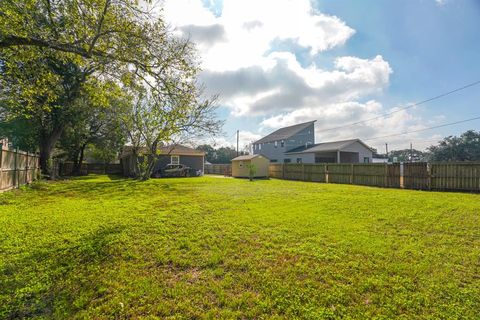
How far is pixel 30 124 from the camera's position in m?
17.3

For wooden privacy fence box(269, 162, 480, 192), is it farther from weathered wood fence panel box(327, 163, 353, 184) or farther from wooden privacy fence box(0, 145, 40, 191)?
wooden privacy fence box(0, 145, 40, 191)

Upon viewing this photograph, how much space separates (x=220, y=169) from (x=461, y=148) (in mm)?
36288

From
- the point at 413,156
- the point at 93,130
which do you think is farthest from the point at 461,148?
the point at 93,130

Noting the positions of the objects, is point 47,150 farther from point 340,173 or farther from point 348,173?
point 348,173

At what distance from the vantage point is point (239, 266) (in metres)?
3.44

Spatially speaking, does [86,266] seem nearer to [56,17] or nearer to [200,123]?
[56,17]

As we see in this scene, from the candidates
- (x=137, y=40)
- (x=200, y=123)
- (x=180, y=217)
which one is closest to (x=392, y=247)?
(x=180, y=217)

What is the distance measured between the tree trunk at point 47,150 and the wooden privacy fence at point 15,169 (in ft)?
12.4

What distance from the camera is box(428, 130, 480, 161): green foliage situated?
33250 millimetres

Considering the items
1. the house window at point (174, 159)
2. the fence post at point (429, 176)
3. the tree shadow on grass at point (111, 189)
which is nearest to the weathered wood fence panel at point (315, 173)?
the fence post at point (429, 176)

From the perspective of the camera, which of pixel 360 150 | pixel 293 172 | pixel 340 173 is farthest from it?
pixel 360 150

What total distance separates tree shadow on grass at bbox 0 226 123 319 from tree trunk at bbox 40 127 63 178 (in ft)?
52.2

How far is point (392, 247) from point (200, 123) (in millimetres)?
16176

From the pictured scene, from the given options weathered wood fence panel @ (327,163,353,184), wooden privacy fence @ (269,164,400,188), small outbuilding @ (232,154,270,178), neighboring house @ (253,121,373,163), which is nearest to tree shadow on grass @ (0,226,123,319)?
wooden privacy fence @ (269,164,400,188)
